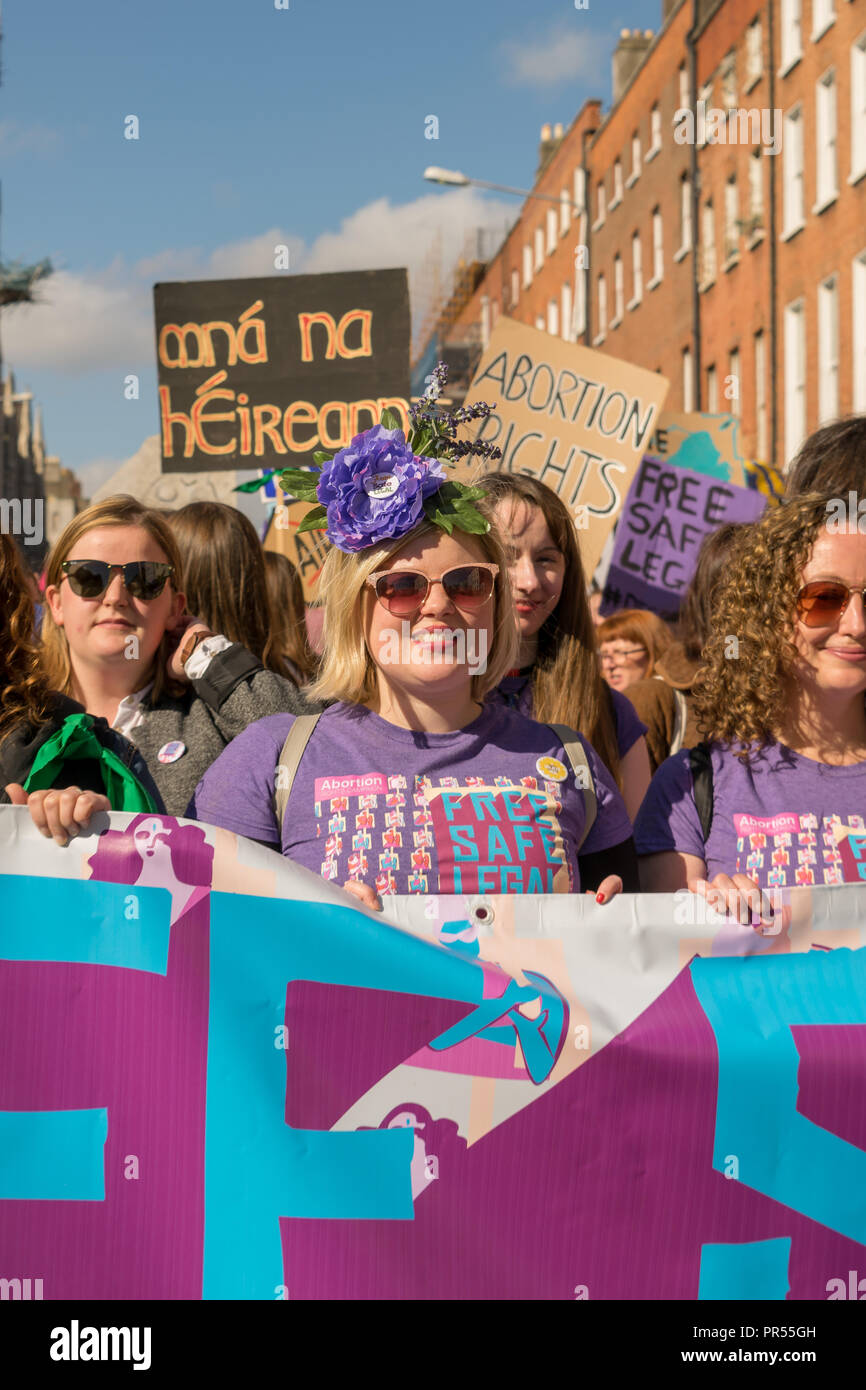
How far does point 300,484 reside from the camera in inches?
130

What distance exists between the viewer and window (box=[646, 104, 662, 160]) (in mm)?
36562

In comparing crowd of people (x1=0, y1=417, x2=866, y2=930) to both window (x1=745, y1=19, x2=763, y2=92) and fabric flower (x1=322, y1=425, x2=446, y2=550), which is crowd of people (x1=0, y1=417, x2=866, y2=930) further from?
window (x1=745, y1=19, x2=763, y2=92)

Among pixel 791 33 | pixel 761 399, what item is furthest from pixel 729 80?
pixel 761 399

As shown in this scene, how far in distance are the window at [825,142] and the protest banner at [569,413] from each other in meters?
19.8

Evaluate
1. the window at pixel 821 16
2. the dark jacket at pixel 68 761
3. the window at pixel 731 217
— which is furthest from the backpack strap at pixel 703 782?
the window at pixel 731 217

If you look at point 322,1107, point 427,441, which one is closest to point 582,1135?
point 322,1107

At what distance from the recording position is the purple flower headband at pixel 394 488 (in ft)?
10.1

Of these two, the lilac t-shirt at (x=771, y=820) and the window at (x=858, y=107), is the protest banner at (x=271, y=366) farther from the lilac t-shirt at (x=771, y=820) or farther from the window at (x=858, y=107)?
the window at (x=858, y=107)

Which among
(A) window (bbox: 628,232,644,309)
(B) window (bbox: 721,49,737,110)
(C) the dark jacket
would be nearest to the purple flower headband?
(C) the dark jacket

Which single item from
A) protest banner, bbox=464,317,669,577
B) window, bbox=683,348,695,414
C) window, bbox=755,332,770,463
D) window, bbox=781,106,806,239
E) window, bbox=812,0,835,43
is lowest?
protest banner, bbox=464,317,669,577

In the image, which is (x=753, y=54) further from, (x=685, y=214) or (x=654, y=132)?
(x=654, y=132)

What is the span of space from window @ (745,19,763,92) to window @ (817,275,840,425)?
523 centimetres

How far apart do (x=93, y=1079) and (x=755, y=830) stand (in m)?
1.32

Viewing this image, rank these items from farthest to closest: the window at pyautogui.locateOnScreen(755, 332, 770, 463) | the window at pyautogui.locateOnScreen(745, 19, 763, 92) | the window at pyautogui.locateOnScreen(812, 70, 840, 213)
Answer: the window at pyautogui.locateOnScreen(755, 332, 770, 463) < the window at pyautogui.locateOnScreen(745, 19, 763, 92) < the window at pyautogui.locateOnScreen(812, 70, 840, 213)
